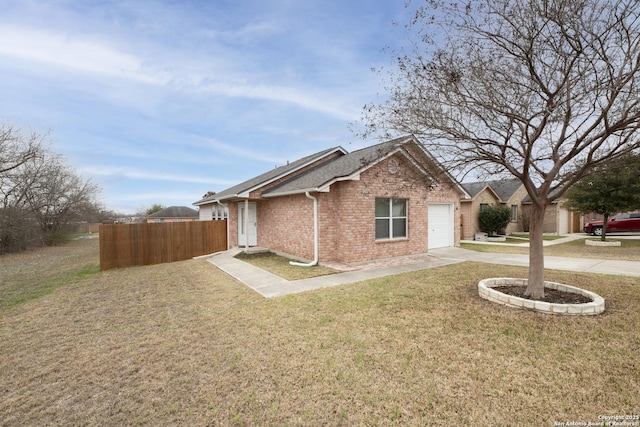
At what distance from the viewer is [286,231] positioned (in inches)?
488

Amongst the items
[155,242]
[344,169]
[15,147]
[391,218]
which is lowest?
[155,242]

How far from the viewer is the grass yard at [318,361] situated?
9.33ft

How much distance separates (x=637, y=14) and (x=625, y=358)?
506 centimetres

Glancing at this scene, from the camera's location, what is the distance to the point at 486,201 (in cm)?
2108

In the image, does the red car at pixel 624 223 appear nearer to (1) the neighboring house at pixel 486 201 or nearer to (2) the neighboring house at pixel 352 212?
(1) the neighboring house at pixel 486 201

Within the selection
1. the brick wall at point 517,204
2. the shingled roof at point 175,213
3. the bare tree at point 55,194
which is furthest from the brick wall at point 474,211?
the shingled roof at point 175,213

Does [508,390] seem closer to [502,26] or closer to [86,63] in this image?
[502,26]

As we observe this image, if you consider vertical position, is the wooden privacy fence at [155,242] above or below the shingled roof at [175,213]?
below

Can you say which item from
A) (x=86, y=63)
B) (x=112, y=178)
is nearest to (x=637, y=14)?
(x=86, y=63)

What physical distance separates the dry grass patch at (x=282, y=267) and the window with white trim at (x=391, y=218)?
2982 millimetres

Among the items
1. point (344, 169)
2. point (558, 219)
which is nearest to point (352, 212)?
point (344, 169)

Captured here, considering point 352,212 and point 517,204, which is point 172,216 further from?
point 517,204

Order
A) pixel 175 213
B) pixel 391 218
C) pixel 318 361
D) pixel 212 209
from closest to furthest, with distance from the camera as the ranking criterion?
pixel 318 361 < pixel 391 218 < pixel 212 209 < pixel 175 213

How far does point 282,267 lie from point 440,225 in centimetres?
896
